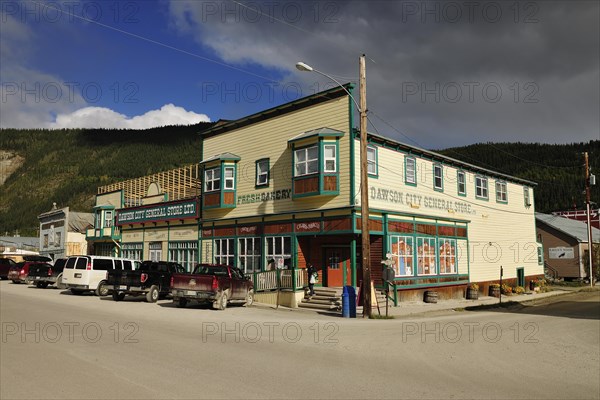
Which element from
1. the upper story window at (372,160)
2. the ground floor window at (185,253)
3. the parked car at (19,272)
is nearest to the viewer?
the upper story window at (372,160)

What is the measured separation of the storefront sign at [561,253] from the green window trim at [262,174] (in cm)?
3974

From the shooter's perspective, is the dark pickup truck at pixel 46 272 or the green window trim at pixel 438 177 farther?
the dark pickup truck at pixel 46 272

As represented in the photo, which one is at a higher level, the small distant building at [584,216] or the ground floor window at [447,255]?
the small distant building at [584,216]

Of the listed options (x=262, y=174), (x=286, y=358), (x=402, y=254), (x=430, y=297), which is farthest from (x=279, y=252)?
(x=286, y=358)

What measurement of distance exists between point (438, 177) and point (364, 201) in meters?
11.6

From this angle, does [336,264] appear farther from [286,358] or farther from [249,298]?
[286,358]

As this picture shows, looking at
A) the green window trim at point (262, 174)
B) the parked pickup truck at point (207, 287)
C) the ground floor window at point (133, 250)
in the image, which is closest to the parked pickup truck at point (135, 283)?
the parked pickup truck at point (207, 287)

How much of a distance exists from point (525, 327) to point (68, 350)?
43.0ft

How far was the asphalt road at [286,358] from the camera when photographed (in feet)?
23.5

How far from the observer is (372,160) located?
23.7 m

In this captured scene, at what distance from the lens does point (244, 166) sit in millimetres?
27750

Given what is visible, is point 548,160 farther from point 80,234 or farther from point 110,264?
point 110,264

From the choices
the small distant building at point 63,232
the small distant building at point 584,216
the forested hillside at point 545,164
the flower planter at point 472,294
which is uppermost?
the forested hillside at point 545,164

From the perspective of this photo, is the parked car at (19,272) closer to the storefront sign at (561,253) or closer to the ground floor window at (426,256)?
the ground floor window at (426,256)
